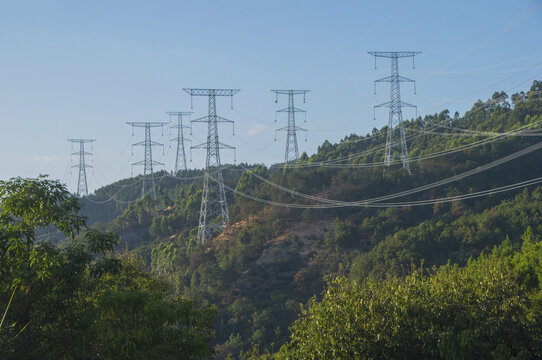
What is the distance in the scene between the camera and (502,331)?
18234 millimetres

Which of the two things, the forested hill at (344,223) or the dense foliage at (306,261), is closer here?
the dense foliage at (306,261)

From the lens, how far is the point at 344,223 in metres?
79.9

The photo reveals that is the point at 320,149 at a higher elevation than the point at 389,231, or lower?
higher

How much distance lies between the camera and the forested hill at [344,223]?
214 feet

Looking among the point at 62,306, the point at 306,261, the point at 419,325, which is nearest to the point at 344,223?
the point at 306,261

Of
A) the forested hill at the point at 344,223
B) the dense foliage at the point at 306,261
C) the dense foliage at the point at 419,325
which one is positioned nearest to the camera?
the dense foliage at the point at 306,261

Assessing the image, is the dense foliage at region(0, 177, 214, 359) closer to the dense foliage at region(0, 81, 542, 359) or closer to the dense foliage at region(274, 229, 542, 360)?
the dense foliage at region(0, 81, 542, 359)

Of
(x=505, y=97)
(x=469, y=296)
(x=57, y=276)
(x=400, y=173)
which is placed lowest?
(x=469, y=296)

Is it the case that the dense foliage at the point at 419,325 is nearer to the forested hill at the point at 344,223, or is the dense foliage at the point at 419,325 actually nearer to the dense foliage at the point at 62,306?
the dense foliage at the point at 62,306

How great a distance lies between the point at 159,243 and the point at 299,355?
8249 centimetres

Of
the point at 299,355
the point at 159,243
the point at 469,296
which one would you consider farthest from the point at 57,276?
the point at 159,243

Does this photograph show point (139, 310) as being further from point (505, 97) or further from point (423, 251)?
point (505, 97)

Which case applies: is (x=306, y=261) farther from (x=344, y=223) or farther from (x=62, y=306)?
(x=62, y=306)

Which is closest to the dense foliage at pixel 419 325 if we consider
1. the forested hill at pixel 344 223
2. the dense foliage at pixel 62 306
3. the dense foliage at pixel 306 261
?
the dense foliage at pixel 306 261
